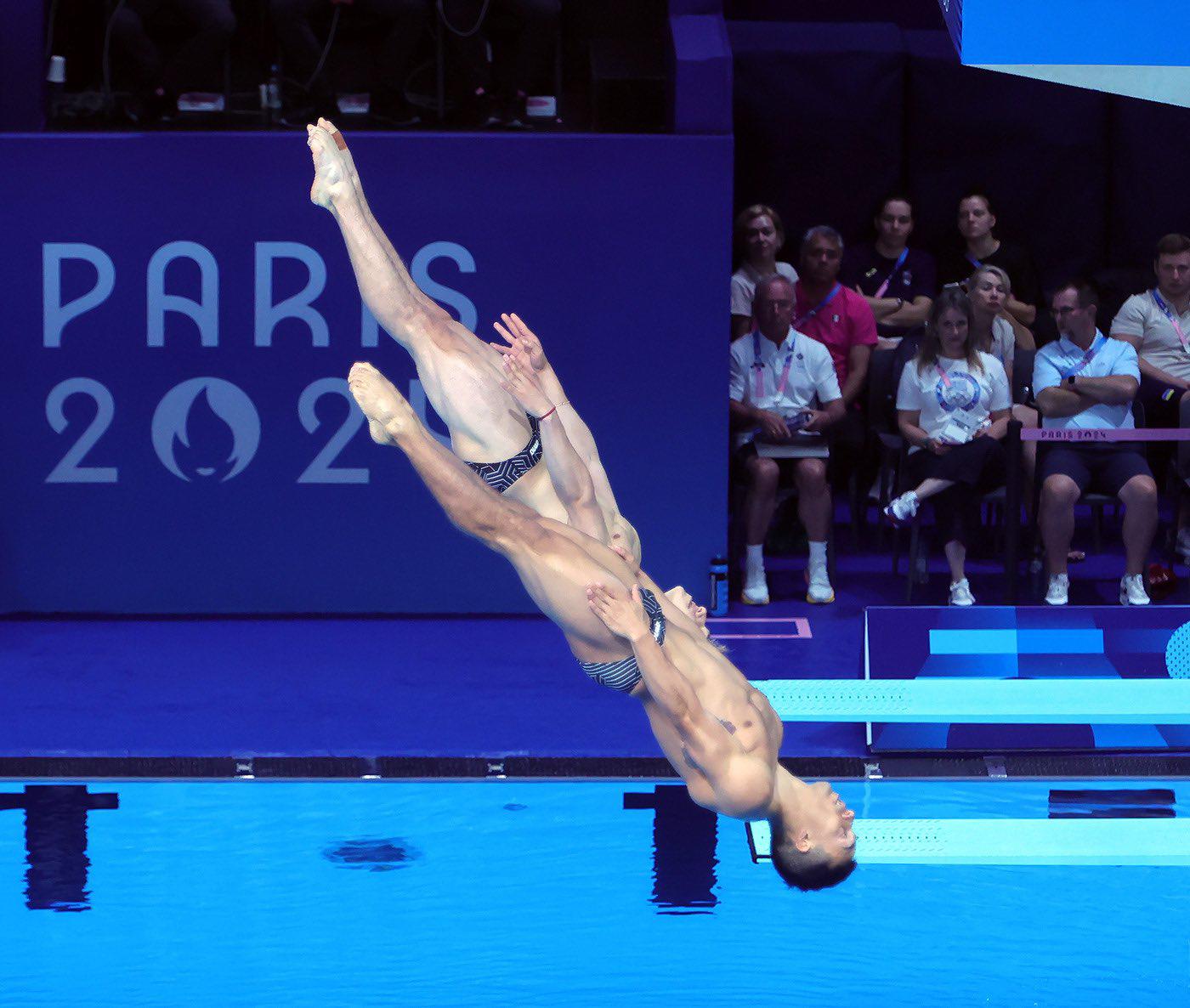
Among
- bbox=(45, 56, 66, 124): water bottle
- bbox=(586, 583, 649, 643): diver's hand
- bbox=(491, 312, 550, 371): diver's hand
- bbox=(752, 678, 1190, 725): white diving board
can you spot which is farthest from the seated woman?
bbox=(45, 56, 66, 124): water bottle

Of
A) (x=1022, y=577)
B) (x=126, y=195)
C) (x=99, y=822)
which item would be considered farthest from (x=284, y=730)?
(x=1022, y=577)

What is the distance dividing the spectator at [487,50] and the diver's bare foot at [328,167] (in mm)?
3969

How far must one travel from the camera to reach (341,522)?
8.19 meters

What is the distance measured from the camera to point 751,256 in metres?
8.36

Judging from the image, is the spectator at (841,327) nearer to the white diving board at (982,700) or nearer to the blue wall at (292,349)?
the blue wall at (292,349)

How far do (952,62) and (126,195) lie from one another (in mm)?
4592

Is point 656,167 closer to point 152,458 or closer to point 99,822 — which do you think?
point 152,458

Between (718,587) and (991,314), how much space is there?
5.70 ft

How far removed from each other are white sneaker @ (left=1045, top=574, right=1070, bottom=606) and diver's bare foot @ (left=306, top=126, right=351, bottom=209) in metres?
4.32

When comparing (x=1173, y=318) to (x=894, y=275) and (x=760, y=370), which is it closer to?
(x=894, y=275)

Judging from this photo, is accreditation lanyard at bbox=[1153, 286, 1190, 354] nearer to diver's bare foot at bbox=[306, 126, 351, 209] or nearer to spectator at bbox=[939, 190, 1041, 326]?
spectator at bbox=[939, 190, 1041, 326]

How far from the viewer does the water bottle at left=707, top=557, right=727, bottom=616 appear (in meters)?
8.05

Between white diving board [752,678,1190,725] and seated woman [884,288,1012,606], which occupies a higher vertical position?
seated woman [884,288,1012,606]

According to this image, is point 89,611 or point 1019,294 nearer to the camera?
point 89,611
